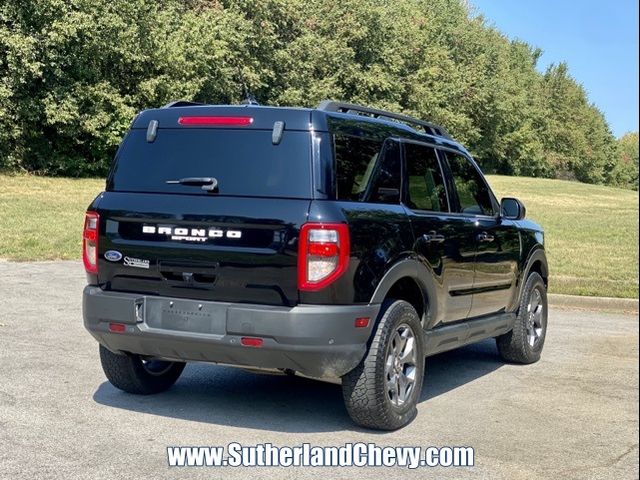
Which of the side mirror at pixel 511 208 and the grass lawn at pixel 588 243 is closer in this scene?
the side mirror at pixel 511 208

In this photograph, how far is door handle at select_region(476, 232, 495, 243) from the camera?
6676 mm

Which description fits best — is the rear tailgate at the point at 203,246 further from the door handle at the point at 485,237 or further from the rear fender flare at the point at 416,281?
the door handle at the point at 485,237

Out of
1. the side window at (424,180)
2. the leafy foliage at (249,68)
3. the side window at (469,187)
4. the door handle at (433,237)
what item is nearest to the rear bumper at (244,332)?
the door handle at (433,237)

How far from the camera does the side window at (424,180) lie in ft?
19.6

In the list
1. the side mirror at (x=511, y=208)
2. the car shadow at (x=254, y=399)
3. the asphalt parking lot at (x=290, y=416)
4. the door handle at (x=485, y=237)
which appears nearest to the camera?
the asphalt parking lot at (x=290, y=416)

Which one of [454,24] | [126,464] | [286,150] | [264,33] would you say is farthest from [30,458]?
[454,24]

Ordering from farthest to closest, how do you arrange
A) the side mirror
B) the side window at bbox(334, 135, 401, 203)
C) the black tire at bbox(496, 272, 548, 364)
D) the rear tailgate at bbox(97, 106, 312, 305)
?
the black tire at bbox(496, 272, 548, 364) < the side mirror < the side window at bbox(334, 135, 401, 203) < the rear tailgate at bbox(97, 106, 312, 305)

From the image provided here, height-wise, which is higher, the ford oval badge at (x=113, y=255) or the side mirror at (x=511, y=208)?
the side mirror at (x=511, y=208)

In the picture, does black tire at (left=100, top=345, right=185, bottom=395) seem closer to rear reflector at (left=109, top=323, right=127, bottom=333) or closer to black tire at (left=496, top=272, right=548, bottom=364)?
rear reflector at (left=109, top=323, right=127, bottom=333)

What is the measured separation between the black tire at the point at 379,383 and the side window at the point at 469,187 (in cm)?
164

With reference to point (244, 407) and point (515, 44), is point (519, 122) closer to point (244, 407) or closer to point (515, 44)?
point (515, 44)

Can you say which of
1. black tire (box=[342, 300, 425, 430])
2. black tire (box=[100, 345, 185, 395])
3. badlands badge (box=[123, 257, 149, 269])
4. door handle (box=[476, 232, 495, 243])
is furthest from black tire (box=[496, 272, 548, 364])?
badlands badge (box=[123, 257, 149, 269])

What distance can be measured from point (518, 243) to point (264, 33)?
38.1 meters

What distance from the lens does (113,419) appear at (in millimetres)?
5398
